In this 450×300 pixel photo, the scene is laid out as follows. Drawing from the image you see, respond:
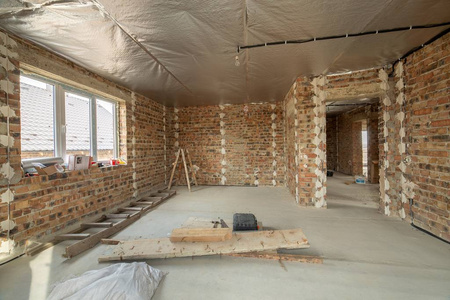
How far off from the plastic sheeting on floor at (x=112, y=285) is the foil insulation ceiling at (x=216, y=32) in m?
2.45

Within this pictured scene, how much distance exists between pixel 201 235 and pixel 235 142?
4.02 meters

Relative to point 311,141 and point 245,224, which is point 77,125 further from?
point 311,141

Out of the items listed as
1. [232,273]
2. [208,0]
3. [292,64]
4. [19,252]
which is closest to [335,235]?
[232,273]

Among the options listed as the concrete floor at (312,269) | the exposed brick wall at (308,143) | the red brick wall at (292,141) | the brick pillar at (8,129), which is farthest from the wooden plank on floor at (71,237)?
the red brick wall at (292,141)

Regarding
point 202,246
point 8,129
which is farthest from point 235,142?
point 8,129

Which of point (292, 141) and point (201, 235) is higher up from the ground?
point (292, 141)

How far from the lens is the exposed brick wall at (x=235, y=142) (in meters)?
5.71

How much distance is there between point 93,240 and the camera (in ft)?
7.54

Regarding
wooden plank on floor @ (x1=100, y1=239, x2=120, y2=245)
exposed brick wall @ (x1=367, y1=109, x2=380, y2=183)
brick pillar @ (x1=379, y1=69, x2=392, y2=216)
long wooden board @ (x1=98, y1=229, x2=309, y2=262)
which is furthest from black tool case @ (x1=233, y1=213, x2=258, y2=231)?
exposed brick wall @ (x1=367, y1=109, x2=380, y2=183)

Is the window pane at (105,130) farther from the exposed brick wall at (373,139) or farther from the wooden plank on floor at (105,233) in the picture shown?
the exposed brick wall at (373,139)

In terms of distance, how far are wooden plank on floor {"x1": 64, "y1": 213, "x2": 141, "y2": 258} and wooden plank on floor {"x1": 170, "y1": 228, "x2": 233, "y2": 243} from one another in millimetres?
1054

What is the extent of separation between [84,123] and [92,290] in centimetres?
301

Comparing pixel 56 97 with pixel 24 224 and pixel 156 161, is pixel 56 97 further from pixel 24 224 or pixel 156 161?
pixel 156 161

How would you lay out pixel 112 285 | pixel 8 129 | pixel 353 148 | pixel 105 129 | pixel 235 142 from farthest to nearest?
pixel 353 148, pixel 235 142, pixel 105 129, pixel 8 129, pixel 112 285
